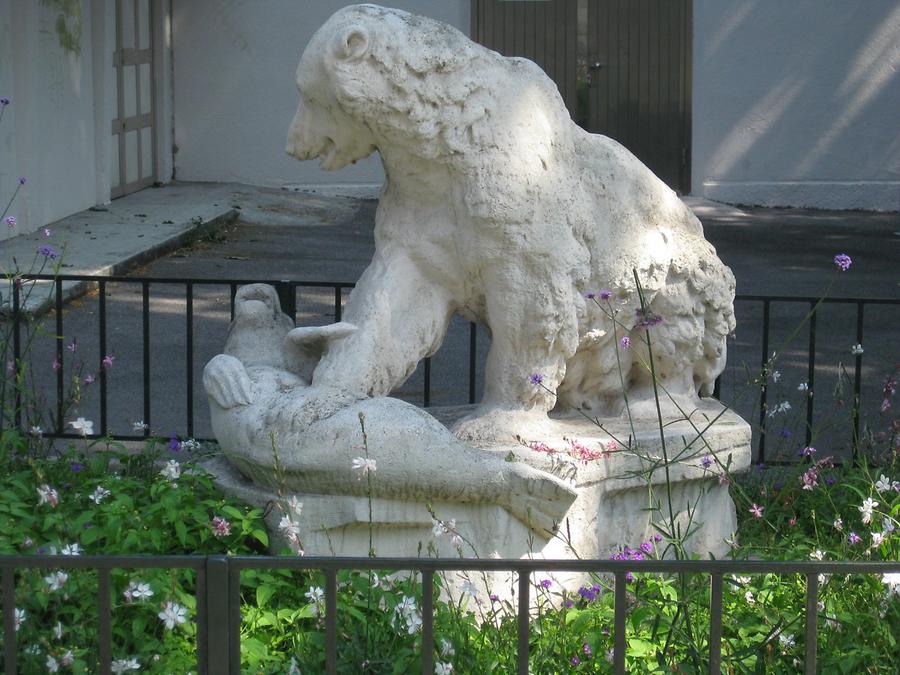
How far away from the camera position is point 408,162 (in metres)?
3.76

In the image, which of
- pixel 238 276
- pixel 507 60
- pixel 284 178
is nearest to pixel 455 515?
pixel 507 60

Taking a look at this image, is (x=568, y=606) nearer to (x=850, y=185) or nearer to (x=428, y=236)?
(x=428, y=236)

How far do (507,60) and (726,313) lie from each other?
3.38 feet

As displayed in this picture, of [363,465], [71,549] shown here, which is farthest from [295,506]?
[71,549]

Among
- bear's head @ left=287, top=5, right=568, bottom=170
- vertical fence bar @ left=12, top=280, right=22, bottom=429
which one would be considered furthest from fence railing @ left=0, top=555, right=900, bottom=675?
vertical fence bar @ left=12, top=280, right=22, bottom=429

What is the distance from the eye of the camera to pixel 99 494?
12.4 feet

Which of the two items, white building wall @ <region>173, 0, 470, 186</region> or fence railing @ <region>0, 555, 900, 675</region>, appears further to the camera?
white building wall @ <region>173, 0, 470, 186</region>

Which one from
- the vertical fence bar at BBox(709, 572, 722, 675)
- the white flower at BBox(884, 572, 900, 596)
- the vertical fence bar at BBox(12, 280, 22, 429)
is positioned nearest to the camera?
the vertical fence bar at BBox(709, 572, 722, 675)

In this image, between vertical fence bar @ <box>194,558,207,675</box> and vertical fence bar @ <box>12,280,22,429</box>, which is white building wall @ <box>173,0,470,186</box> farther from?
vertical fence bar @ <box>194,558,207,675</box>

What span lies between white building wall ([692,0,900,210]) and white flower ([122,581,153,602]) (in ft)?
41.7

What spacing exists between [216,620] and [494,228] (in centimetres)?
164

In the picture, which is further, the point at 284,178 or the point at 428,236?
the point at 284,178

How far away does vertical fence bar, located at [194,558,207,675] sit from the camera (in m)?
2.37

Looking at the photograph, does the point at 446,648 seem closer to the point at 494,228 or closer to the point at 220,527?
the point at 220,527
